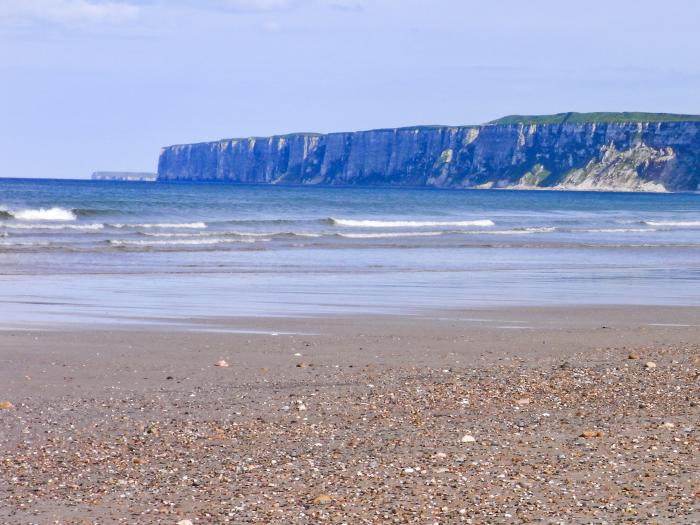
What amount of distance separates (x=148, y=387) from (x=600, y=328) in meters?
7.51

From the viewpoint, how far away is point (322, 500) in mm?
6441

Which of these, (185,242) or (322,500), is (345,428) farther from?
(185,242)

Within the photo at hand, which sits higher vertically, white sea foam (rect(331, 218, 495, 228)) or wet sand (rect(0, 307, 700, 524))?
wet sand (rect(0, 307, 700, 524))

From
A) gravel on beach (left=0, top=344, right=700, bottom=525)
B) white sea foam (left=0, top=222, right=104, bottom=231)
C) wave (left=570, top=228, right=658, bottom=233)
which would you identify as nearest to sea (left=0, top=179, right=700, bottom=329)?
white sea foam (left=0, top=222, right=104, bottom=231)

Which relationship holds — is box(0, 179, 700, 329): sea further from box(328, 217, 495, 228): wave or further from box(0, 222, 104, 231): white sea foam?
box(328, 217, 495, 228): wave

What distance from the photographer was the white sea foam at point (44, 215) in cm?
5624

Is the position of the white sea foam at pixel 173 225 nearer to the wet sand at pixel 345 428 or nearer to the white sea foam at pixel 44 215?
the white sea foam at pixel 44 215

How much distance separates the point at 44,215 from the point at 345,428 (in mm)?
52475

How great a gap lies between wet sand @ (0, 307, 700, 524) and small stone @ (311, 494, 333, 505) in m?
0.03

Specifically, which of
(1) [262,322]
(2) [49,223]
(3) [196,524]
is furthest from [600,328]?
(2) [49,223]

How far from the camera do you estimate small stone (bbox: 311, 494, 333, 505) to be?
252 inches

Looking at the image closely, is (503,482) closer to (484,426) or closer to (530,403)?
(484,426)

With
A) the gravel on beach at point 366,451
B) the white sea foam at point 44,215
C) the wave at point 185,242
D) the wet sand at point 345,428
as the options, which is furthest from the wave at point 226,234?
the gravel on beach at point 366,451

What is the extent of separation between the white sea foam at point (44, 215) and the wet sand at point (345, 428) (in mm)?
43936
